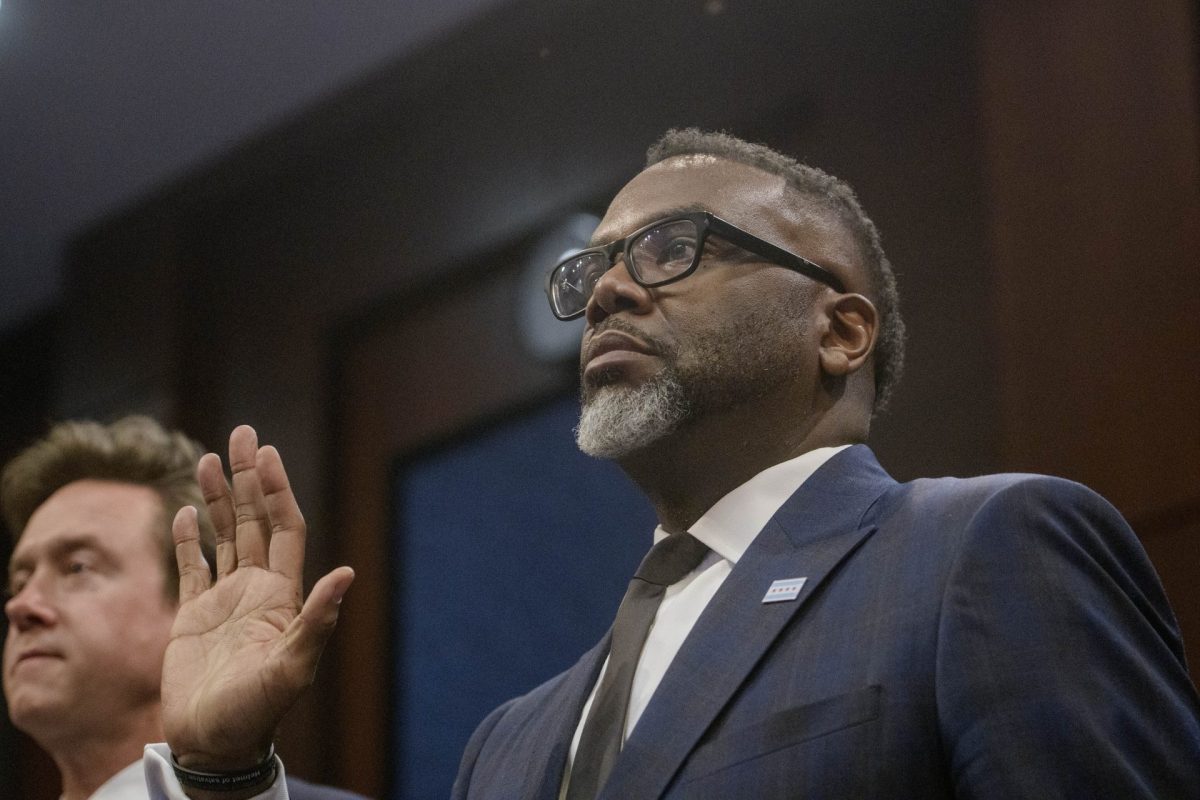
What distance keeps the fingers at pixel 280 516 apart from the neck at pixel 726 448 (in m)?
0.37

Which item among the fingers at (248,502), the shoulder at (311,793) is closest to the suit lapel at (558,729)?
the fingers at (248,502)

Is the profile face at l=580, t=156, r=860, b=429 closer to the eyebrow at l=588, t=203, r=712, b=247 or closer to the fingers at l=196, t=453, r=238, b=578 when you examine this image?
the eyebrow at l=588, t=203, r=712, b=247

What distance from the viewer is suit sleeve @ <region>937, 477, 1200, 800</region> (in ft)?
3.83

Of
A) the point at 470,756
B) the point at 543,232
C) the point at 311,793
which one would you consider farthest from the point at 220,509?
the point at 543,232

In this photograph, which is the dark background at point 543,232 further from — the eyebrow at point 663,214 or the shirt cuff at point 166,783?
the shirt cuff at point 166,783

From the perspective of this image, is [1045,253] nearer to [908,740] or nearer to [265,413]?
[908,740]

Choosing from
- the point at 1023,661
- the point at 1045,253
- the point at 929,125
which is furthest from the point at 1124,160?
the point at 1023,661

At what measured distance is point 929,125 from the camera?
8.25 ft

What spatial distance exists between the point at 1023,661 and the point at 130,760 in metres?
1.54

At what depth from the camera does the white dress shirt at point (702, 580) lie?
1.47 m

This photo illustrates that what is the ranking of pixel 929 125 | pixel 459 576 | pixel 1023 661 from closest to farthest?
pixel 1023 661 < pixel 929 125 < pixel 459 576

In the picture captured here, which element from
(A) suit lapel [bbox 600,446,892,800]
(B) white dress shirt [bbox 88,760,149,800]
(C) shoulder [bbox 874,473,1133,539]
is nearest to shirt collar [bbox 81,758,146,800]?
(B) white dress shirt [bbox 88,760,149,800]

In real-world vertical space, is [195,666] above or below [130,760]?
above

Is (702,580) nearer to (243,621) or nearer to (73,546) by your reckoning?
(243,621)
